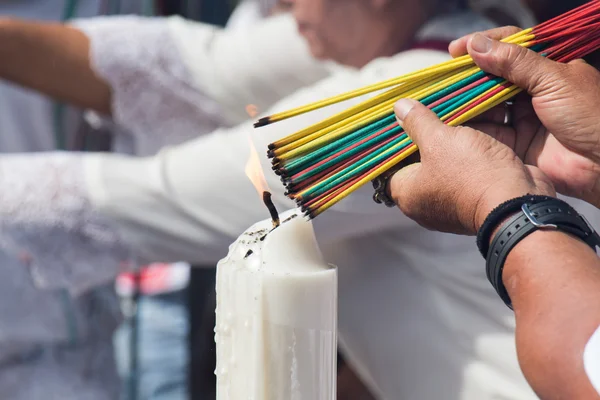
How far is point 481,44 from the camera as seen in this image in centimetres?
65

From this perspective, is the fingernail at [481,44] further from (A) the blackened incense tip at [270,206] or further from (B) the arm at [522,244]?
(A) the blackened incense tip at [270,206]

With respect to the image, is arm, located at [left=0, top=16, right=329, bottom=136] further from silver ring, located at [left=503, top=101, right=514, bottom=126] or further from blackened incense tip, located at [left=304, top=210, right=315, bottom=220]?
blackened incense tip, located at [left=304, top=210, right=315, bottom=220]

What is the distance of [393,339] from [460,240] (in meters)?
0.16

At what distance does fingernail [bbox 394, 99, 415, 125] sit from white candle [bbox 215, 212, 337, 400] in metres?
0.16

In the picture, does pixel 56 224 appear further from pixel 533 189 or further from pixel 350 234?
pixel 533 189

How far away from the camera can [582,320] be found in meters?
0.50

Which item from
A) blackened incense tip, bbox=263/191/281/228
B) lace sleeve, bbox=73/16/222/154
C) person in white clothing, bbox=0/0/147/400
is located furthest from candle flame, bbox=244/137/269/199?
person in white clothing, bbox=0/0/147/400

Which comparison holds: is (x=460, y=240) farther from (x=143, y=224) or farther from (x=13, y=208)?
(x=13, y=208)

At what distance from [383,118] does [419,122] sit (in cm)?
4

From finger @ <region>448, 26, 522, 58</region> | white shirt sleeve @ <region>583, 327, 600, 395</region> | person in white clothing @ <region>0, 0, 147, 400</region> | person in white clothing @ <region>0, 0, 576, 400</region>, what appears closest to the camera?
white shirt sleeve @ <region>583, 327, 600, 395</region>

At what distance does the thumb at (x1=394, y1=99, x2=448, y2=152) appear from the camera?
24.1 inches

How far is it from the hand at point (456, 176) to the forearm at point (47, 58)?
0.99 meters

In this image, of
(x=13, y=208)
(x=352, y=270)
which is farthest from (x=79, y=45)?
(x=352, y=270)

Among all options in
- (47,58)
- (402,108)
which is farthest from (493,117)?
(47,58)
